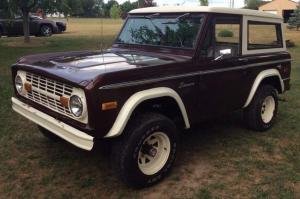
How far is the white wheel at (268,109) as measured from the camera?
6379mm

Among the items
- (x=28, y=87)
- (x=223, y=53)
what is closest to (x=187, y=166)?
(x=223, y=53)

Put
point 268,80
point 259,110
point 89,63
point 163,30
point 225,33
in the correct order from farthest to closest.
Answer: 1. point 268,80
2. point 259,110
3. point 225,33
4. point 163,30
5. point 89,63

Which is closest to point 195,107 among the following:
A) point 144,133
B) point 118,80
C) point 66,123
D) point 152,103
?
point 152,103

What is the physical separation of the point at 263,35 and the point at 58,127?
11.9 ft

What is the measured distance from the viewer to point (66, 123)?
13.5 ft

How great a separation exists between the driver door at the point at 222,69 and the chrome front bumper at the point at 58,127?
5.39ft

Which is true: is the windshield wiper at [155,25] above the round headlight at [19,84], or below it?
above

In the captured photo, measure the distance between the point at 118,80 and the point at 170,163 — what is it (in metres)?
1.28

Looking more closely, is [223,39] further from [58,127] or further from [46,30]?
[46,30]

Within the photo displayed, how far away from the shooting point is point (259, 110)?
608cm

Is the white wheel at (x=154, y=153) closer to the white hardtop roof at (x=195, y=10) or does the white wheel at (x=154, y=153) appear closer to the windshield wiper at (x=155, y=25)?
the windshield wiper at (x=155, y=25)

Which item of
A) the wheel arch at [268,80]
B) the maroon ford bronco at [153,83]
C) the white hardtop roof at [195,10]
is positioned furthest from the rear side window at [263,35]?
the wheel arch at [268,80]

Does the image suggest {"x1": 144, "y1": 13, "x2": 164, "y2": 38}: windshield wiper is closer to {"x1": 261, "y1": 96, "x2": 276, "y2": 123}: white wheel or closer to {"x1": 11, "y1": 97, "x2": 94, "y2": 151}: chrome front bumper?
{"x1": 11, "y1": 97, "x2": 94, "y2": 151}: chrome front bumper

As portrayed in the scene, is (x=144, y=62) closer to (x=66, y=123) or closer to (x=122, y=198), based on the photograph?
(x=66, y=123)
